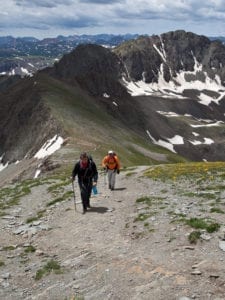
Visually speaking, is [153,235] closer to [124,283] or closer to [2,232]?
[124,283]

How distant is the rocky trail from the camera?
15367 mm

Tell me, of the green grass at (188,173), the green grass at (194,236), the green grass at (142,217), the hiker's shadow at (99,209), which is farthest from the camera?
the green grass at (188,173)

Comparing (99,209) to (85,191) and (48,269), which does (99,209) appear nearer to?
(85,191)

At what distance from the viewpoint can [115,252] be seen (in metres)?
18.9

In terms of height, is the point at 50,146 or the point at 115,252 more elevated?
the point at 115,252

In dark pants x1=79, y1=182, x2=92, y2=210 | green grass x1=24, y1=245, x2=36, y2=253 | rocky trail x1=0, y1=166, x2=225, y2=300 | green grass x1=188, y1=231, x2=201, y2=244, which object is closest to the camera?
rocky trail x1=0, y1=166, x2=225, y2=300

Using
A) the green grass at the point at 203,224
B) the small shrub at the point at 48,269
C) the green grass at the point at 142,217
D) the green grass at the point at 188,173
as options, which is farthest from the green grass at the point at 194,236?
the green grass at the point at 188,173

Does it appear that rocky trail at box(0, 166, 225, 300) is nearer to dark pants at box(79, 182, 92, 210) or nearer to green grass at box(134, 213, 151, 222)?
green grass at box(134, 213, 151, 222)

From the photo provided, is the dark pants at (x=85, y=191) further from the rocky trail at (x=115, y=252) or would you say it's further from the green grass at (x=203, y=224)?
the green grass at (x=203, y=224)

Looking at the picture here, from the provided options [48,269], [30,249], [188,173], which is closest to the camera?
[48,269]

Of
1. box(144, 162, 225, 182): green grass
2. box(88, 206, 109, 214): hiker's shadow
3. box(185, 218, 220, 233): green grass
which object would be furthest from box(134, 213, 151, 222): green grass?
box(144, 162, 225, 182): green grass

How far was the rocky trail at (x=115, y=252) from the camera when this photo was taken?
1537cm

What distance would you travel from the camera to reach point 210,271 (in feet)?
50.6

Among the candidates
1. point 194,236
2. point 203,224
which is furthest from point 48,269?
point 203,224
